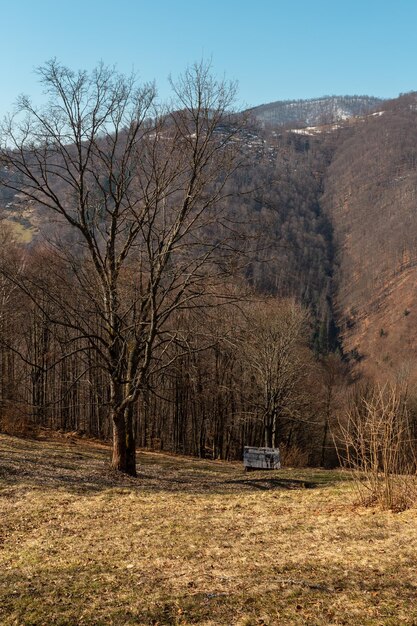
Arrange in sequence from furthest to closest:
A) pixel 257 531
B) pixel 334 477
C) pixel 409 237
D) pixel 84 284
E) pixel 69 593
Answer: pixel 409 237 → pixel 334 477 → pixel 84 284 → pixel 257 531 → pixel 69 593

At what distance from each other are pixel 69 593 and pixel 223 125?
9.49m

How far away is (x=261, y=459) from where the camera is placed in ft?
48.2

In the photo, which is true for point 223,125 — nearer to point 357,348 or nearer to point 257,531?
point 257,531

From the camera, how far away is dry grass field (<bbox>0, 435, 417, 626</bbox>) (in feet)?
13.7

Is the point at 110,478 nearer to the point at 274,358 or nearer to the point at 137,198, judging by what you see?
the point at 137,198

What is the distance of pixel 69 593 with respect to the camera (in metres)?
4.74

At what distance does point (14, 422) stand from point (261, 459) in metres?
10.9

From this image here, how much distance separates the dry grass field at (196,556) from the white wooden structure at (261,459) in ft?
12.2

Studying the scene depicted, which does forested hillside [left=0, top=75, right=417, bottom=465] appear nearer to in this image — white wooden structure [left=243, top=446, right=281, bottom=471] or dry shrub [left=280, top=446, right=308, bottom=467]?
dry shrub [left=280, top=446, right=308, bottom=467]

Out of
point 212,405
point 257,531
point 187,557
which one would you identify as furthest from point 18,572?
point 212,405

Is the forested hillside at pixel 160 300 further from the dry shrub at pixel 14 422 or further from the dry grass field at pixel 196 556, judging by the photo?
the dry grass field at pixel 196 556

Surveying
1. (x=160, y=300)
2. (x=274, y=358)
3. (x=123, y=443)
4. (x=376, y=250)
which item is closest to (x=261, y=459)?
(x=123, y=443)

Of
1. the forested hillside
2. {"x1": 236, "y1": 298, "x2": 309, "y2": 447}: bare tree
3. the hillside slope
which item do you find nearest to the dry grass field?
the forested hillside

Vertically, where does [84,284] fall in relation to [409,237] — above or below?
below
